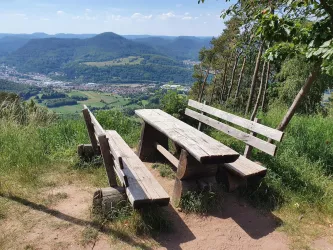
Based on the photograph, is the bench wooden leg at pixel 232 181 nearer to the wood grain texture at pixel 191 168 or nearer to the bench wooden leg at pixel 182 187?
the wood grain texture at pixel 191 168

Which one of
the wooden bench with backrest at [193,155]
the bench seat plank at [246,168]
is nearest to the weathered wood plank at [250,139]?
the bench seat plank at [246,168]

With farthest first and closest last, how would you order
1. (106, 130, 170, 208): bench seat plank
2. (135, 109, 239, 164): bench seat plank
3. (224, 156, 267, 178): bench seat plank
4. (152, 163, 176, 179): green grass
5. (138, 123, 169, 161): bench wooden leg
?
(138, 123, 169, 161): bench wooden leg, (152, 163, 176, 179): green grass, (224, 156, 267, 178): bench seat plank, (135, 109, 239, 164): bench seat plank, (106, 130, 170, 208): bench seat plank

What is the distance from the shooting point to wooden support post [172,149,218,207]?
3.54 metres

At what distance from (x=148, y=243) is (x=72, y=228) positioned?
33.2 inches

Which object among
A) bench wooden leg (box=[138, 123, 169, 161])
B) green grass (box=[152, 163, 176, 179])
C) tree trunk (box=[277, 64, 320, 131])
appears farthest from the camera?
bench wooden leg (box=[138, 123, 169, 161])

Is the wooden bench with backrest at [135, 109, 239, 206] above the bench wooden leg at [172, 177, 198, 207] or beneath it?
above

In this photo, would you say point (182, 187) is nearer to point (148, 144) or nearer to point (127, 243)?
point (127, 243)

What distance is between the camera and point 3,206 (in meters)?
3.39

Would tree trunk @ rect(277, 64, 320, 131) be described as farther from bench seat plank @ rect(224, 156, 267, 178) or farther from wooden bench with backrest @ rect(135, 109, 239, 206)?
wooden bench with backrest @ rect(135, 109, 239, 206)

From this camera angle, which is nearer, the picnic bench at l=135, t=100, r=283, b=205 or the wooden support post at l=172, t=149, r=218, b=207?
the picnic bench at l=135, t=100, r=283, b=205

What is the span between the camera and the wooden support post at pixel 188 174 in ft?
11.6

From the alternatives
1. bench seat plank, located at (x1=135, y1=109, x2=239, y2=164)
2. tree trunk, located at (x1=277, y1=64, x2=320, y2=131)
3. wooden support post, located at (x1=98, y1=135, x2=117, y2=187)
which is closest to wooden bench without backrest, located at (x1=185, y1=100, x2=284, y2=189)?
bench seat plank, located at (x1=135, y1=109, x2=239, y2=164)

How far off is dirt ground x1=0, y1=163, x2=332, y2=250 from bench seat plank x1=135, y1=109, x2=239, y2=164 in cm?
77

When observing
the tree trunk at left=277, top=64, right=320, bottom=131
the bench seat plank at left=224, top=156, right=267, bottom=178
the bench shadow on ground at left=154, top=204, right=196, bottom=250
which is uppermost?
the tree trunk at left=277, top=64, right=320, bottom=131
